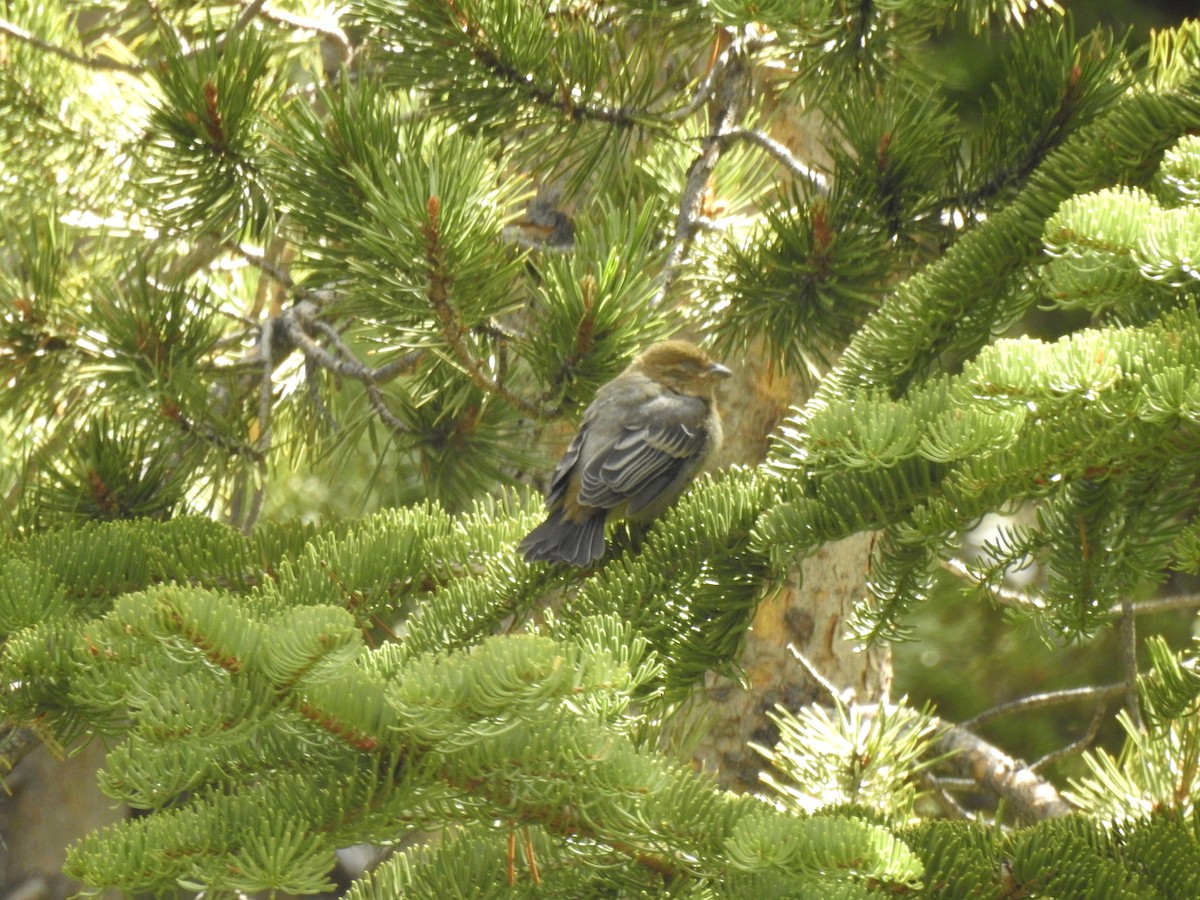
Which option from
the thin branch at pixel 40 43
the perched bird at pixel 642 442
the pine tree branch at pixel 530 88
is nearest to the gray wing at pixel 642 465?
the perched bird at pixel 642 442

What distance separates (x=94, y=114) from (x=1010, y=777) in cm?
315

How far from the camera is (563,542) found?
95.7 inches

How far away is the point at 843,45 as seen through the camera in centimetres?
250

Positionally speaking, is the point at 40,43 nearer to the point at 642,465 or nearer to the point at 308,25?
the point at 308,25

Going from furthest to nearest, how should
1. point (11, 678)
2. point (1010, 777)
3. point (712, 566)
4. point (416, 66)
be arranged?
point (1010, 777) < point (416, 66) < point (712, 566) < point (11, 678)

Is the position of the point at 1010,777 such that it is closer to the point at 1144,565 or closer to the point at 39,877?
the point at 1144,565

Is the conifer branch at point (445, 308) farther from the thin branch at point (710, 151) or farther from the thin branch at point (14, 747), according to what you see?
the thin branch at point (14, 747)

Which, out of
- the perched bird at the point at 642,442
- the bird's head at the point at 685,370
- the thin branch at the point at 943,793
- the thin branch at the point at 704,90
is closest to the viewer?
the thin branch at the point at 704,90

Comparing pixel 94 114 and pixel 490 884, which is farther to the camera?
pixel 94 114

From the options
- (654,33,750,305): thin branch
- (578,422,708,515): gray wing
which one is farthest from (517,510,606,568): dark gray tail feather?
(654,33,750,305): thin branch

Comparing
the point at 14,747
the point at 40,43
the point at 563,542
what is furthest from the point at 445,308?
the point at 40,43

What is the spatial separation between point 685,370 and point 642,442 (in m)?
0.42

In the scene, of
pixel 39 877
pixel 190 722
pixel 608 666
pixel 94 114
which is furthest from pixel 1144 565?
pixel 39 877

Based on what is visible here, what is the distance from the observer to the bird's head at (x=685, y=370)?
365cm
